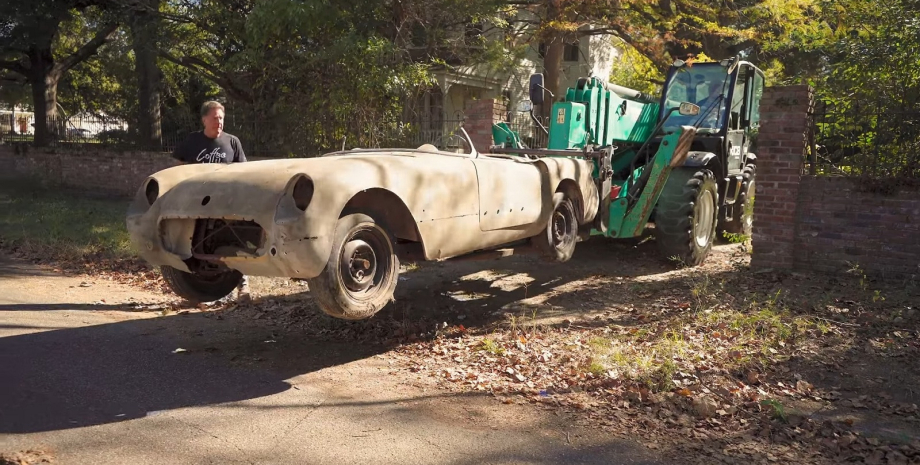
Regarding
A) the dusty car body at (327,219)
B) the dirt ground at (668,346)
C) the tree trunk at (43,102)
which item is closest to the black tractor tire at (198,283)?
the dusty car body at (327,219)

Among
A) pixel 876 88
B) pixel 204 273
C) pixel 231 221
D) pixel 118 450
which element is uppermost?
pixel 876 88

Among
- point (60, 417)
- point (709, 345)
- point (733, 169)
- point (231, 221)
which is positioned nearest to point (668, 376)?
point (709, 345)

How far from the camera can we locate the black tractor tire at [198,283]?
16.4 ft

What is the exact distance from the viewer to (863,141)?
7586 millimetres

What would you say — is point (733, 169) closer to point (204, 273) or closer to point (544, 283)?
point (544, 283)

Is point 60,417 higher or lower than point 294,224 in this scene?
lower

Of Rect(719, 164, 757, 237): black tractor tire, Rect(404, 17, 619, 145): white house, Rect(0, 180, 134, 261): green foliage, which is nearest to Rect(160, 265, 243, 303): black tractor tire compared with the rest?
Rect(0, 180, 134, 261): green foliage

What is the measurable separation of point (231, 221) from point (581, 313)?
10.6ft

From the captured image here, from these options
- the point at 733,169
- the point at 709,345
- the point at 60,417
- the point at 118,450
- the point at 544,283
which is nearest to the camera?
the point at 118,450

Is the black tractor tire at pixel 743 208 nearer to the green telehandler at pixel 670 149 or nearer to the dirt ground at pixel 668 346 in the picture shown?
the green telehandler at pixel 670 149

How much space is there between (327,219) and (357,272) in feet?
1.63

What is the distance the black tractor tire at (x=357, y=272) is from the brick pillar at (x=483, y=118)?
609 centimetres

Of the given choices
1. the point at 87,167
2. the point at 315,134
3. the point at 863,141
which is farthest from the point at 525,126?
the point at 87,167

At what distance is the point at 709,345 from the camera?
5.32m
